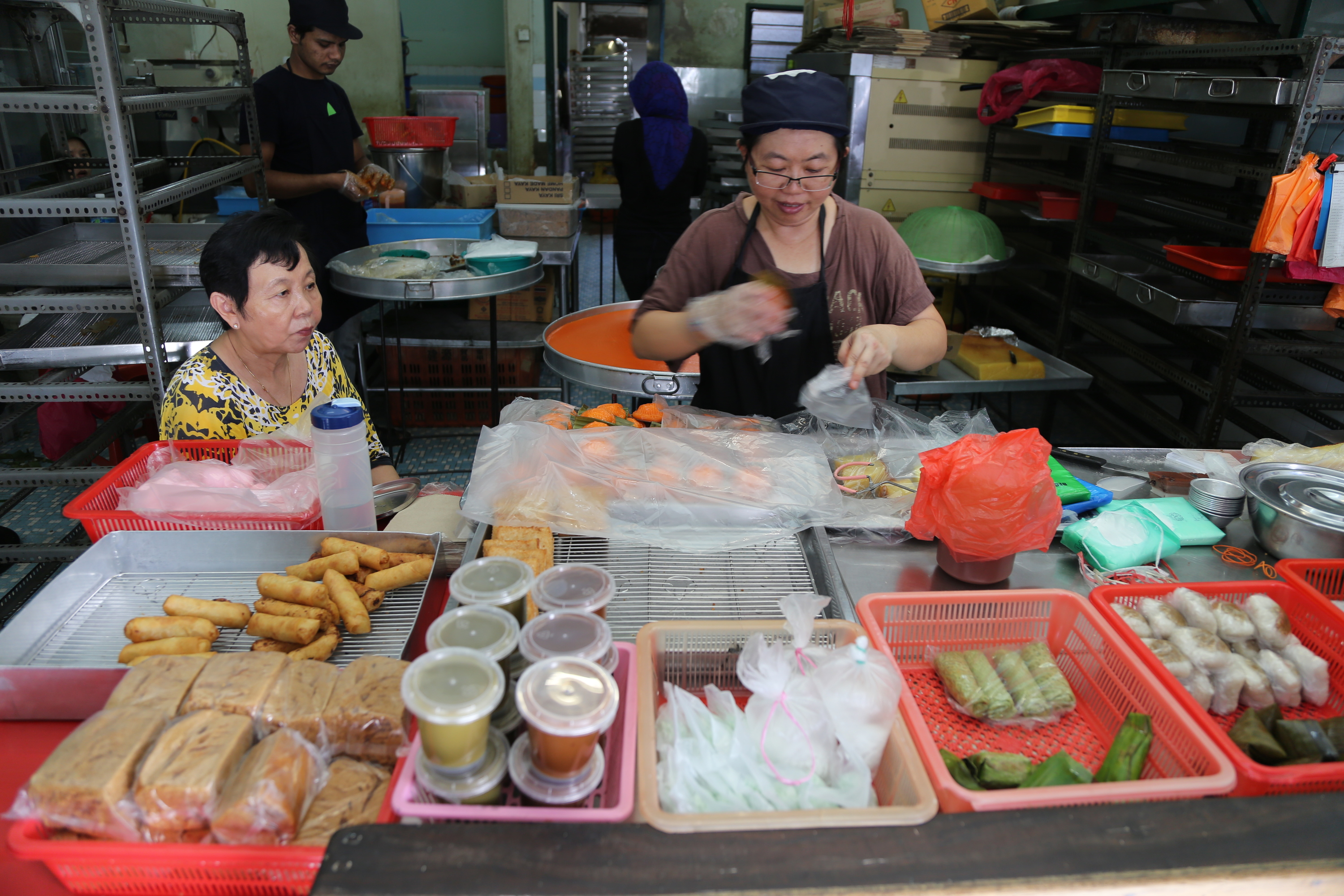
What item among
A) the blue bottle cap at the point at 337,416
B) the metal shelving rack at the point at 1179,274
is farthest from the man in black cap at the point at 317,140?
the metal shelving rack at the point at 1179,274

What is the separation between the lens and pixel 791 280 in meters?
2.38

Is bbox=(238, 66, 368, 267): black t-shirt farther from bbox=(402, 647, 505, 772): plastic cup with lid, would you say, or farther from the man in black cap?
bbox=(402, 647, 505, 772): plastic cup with lid

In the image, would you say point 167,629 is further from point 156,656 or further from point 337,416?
point 337,416

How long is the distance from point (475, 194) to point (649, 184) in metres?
1.20

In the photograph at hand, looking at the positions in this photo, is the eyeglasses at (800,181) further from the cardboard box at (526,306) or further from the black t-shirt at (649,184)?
the cardboard box at (526,306)

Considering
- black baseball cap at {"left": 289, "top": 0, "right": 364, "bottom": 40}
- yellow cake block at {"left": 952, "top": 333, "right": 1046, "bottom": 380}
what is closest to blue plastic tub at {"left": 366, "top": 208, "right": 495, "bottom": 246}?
black baseball cap at {"left": 289, "top": 0, "right": 364, "bottom": 40}

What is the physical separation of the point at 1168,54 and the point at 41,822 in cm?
531

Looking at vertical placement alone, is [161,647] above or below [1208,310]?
below

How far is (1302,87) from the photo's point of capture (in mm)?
3143

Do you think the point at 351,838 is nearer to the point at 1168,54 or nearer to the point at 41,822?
the point at 41,822

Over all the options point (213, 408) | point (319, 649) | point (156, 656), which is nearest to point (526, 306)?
point (213, 408)

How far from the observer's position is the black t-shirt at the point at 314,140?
4355mm

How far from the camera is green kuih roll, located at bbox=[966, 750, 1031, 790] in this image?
116cm

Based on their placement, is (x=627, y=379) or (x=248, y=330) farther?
(x=627, y=379)
